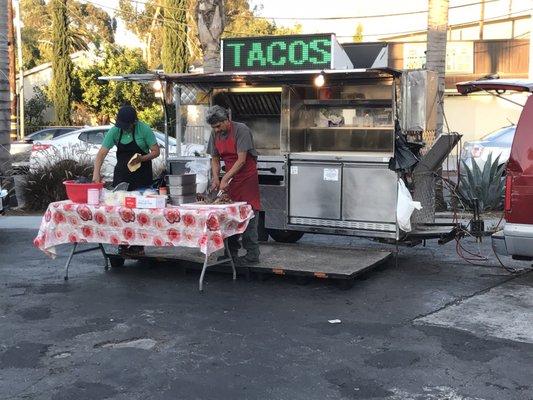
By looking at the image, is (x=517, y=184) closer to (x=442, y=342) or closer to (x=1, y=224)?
(x=442, y=342)

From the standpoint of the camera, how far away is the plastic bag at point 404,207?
770 centimetres

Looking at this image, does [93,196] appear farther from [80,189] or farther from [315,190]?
[315,190]

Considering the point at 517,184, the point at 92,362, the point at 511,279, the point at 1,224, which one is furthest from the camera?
the point at 1,224

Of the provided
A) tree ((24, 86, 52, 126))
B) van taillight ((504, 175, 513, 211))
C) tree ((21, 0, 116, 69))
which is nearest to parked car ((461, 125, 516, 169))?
van taillight ((504, 175, 513, 211))

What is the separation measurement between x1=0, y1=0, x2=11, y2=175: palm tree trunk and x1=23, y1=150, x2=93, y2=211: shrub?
590 millimetres

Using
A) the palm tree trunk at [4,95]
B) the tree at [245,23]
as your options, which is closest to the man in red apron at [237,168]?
the palm tree trunk at [4,95]

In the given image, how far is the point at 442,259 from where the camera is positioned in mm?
8609

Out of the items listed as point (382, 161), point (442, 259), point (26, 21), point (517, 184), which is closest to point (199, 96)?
point (382, 161)

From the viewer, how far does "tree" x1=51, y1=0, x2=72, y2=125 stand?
104ft

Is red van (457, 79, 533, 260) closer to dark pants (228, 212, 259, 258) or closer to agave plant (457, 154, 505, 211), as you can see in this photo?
dark pants (228, 212, 259, 258)

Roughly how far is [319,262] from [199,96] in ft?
10.9

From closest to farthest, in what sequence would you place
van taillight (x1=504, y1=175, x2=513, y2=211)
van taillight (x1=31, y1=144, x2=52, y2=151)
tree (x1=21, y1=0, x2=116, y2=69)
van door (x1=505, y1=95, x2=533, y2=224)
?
van door (x1=505, y1=95, x2=533, y2=224) < van taillight (x1=504, y1=175, x2=513, y2=211) < van taillight (x1=31, y1=144, x2=52, y2=151) < tree (x1=21, y1=0, x2=116, y2=69)

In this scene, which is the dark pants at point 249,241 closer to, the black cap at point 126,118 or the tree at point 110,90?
the black cap at point 126,118

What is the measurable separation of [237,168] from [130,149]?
1505mm
